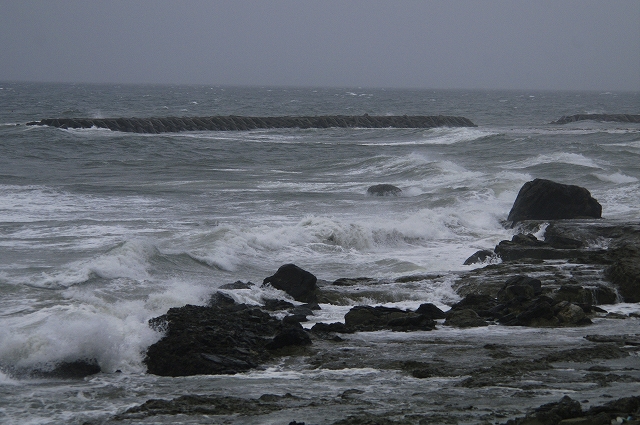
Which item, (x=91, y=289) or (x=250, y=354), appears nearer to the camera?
(x=250, y=354)

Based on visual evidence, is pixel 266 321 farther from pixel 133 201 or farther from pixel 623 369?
pixel 133 201

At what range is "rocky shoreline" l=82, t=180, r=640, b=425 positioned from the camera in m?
8.38

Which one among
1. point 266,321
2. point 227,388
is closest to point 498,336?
point 266,321

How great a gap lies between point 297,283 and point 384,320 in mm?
2346

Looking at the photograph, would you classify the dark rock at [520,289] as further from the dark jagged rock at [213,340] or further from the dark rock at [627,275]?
the dark jagged rock at [213,340]

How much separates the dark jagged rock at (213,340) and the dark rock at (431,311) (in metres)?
2.01

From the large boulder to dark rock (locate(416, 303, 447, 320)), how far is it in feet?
27.4

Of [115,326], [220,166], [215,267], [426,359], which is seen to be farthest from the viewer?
[220,166]

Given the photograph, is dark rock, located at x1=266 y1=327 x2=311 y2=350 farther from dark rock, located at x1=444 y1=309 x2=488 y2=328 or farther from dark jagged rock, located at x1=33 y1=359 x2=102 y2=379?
dark rock, located at x1=444 y1=309 x2=488 y2=328

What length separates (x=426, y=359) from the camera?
409 inches

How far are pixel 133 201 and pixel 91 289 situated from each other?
11446 mm

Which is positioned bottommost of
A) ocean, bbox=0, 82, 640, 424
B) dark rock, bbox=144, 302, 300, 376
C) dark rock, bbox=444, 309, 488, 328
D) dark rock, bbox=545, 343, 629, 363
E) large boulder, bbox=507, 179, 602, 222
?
ocean, bbox=0, 82, 640, 424

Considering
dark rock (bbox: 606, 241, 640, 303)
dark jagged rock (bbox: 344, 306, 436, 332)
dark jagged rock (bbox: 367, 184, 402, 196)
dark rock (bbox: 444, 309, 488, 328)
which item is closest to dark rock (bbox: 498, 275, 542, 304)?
dark rock (bbox: 444, 309, 488, 328)

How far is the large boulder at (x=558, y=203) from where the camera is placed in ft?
66.7
